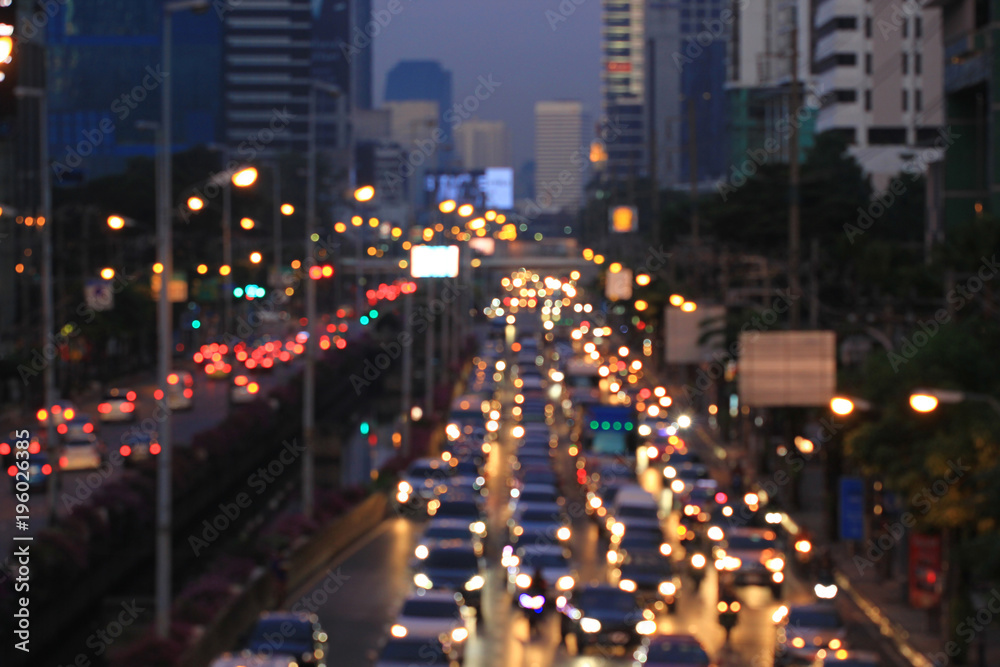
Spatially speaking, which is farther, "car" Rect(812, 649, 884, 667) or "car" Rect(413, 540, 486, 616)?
"car" Rect(413, 540, 486, 616)

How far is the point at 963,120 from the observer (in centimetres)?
4597

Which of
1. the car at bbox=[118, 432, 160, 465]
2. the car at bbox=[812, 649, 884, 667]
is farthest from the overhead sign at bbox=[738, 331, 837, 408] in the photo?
the car at bbox=[118, 432, 160, 465]

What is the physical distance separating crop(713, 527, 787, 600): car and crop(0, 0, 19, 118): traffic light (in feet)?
68.1

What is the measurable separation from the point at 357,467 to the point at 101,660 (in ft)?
118

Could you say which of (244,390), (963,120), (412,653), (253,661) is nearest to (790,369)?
(412,653)

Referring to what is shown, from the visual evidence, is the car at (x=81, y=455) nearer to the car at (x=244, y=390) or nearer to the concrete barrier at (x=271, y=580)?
the concrete barrier at (x=271, y=580)

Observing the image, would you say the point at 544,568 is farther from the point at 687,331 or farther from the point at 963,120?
the point at 963,120

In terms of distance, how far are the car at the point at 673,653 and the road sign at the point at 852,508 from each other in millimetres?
10651

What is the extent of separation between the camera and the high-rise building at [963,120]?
144 feet

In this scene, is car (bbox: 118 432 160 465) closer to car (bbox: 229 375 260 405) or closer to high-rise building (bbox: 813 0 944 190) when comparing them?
car (bbox: 229 375 260 405)

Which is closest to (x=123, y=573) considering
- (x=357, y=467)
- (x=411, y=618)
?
(x=411, y=618)

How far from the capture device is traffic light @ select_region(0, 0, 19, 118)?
32.9ft

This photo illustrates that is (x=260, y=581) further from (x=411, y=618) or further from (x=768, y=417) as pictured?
(x=768, y=417)

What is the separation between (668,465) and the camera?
4581cm
